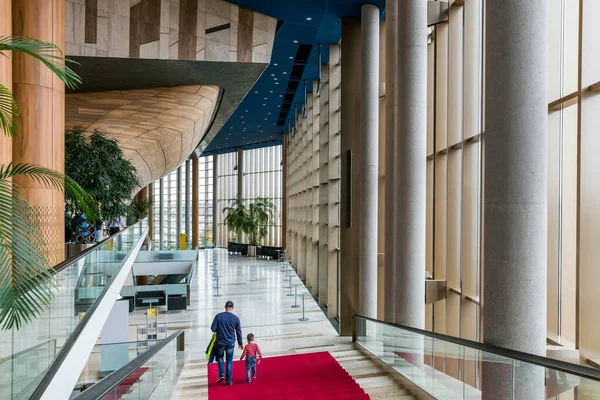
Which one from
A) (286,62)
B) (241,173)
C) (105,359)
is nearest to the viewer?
(105,359)

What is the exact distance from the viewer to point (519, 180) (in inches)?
157

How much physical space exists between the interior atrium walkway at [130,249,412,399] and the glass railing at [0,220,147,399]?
2.81 meters

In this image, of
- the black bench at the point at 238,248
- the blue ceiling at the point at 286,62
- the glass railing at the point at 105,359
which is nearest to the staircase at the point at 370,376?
the glass railing at the point at 105,359

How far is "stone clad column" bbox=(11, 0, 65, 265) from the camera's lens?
8.17m

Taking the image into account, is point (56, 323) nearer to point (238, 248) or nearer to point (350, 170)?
point (350, 170)

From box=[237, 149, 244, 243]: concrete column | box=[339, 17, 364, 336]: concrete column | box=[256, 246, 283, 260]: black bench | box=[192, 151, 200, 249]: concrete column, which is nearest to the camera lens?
box=[339, 17, 364, 336]: concrete column

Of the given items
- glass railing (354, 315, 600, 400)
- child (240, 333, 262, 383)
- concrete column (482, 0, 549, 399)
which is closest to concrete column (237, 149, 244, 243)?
child (240, 333, 262, 383)

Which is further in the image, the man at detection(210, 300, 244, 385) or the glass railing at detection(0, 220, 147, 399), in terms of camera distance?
the man at detection(210, 300, 244, 385)

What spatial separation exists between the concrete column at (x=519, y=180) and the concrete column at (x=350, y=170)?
8.58 metres

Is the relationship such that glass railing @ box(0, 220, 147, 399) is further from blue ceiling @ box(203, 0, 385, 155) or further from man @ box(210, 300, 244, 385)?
blue ceiling @ box(203, 0, 385, 155)

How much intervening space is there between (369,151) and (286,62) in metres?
11.2

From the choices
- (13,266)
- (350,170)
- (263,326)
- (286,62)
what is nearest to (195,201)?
(286,62)

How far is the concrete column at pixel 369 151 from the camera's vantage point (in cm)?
1202

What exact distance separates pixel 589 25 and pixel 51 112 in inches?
329
